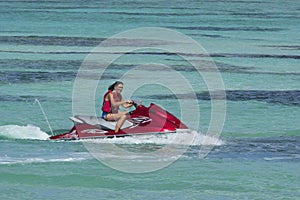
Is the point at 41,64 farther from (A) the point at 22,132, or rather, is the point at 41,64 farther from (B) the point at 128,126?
(B) the point at 128,126

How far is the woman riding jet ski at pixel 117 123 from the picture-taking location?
63.7 feet

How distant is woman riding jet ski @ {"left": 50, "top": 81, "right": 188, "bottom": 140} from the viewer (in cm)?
1942

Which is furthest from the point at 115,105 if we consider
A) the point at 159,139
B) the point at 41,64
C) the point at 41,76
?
the point at 41,64

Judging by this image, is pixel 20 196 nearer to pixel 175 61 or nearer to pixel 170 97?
pixel 170 97

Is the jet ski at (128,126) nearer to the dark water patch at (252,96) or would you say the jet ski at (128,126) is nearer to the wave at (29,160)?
the wave at (29,160)

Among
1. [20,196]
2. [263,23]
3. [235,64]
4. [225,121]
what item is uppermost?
[263,23]

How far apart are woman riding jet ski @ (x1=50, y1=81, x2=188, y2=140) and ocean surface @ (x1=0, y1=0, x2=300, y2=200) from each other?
17 centimetres

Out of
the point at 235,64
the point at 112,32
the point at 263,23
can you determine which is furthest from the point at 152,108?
the point at 263,23

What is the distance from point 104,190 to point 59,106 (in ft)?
29.8

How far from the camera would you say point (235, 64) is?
36.9m

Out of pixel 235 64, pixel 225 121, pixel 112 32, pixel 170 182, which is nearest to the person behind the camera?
pixel 170 182

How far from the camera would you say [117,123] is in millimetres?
19359

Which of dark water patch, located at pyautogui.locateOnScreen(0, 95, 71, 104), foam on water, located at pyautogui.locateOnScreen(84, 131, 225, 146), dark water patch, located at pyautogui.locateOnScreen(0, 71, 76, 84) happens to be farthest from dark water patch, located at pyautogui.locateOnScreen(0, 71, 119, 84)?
foam on water, located at pyautogui.locateOnScreen(84, 131, 225, 146)

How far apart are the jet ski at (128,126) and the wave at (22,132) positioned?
0.67 m
